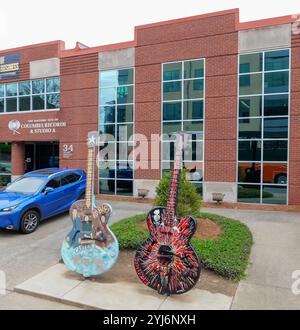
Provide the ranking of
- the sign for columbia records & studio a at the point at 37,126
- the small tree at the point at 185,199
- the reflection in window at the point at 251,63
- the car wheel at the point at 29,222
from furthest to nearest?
the sign for columbia records & studio a at the point at 37,126, the reflection in window at the point at 251,63, the car wheel at the point at 29,222, the small tree at the point at 185,199

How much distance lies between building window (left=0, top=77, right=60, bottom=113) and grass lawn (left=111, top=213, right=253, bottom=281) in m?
10.2

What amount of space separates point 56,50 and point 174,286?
48.1ft

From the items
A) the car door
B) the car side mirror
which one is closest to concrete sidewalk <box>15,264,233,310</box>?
the car door

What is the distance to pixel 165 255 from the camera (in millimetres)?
4559

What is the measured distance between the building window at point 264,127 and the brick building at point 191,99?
0.13 ft

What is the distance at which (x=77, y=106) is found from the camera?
Result: 14961mm

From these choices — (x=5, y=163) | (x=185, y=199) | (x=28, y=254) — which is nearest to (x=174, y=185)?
(x=185, y=199)

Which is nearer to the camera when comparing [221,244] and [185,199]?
[221,244]

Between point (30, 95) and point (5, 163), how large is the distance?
466 centimetres

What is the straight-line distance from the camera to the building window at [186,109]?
12.8 meters

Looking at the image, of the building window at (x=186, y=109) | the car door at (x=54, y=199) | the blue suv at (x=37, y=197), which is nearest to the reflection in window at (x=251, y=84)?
the building window at (x=186, y=109)

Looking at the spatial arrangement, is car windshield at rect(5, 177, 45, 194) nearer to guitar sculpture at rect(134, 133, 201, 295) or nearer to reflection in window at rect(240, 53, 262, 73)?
guitar sculpture at rect(134, 133, 201, 295)

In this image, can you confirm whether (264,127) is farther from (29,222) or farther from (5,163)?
(5,163)

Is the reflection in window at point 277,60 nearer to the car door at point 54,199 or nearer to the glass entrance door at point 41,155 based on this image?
the car door at point 54,199
